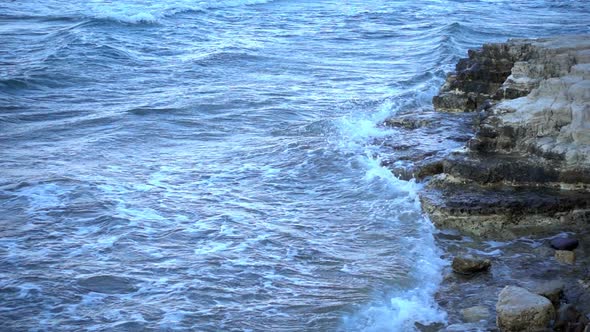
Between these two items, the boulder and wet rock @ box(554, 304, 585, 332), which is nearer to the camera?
wet rock @ box(554, 304, 585, 332)

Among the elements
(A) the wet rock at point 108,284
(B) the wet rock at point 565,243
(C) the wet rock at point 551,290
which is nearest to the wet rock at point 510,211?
(B) the wet rock at point 565,243

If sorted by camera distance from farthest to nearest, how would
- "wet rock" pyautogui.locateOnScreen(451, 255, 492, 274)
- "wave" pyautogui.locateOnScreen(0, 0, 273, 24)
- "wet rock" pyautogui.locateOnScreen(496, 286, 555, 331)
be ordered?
"wave" pyautogui.locateOnScreen(0, 0, 273, 24), "wet rock" pyautogui.locateOnScreen(451, 255, 492, 274), "wet rock" pyautogui.locateOnScreen(496, 286, 555, 331)

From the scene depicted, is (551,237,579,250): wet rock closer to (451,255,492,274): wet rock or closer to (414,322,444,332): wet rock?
(451,255,492,274): wet rock

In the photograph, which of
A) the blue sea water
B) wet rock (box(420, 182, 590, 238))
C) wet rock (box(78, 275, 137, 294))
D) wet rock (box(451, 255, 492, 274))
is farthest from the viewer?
wet rock (box(420, 182, 590, 238))

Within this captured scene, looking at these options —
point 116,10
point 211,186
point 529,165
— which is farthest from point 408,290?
point 116,10

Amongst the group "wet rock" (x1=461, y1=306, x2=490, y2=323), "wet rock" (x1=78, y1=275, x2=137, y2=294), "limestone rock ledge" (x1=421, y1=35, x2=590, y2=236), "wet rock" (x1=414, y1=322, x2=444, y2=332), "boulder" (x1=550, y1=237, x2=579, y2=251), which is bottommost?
"wet rock" (x1=78, y1=275, x2=137, y2=294)

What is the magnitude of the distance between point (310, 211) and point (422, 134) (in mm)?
3228

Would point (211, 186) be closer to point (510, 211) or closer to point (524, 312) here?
point (510, 211)

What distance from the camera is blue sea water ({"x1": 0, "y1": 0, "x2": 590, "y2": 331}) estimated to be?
7012mm

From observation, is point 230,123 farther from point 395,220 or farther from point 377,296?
point 377,296

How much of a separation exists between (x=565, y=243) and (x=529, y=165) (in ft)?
4.32

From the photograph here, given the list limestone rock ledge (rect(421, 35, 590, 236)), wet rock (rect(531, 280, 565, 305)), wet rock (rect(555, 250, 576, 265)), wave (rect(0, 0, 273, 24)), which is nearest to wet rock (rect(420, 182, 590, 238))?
limestone rock ledge (rect(421, 35, 590, 236))

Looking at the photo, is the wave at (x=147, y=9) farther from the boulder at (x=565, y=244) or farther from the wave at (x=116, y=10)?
the boulder at (x=565, y=244)

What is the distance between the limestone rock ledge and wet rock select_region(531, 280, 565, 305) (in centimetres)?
159
